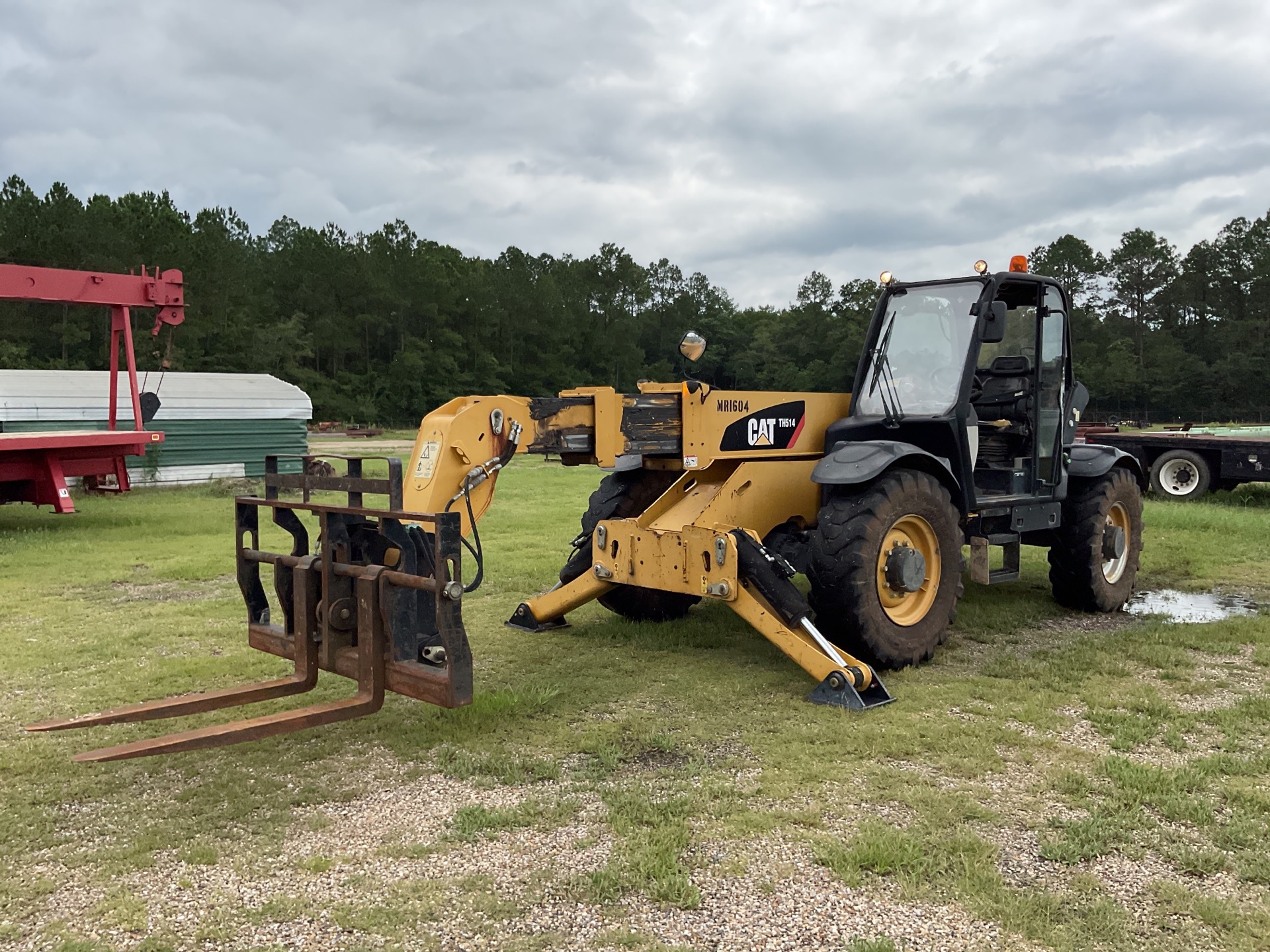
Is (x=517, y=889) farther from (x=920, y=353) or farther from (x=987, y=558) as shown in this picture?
(x=920, y=353)

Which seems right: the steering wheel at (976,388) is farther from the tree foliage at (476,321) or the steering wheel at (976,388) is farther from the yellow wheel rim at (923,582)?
the tree foliage at (476,321)

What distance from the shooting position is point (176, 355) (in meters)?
52.1

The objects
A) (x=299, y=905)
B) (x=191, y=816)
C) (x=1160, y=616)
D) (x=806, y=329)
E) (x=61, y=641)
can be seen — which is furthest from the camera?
(x=806, y=329)

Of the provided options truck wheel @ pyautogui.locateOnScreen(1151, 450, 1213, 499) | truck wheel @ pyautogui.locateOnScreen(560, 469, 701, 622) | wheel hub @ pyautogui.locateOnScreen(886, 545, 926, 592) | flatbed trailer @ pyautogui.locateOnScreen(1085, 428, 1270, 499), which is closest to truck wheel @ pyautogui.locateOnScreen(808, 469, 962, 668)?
wheel hub @ pyautogui.locateOnScreen(886, 545, 926, 592)

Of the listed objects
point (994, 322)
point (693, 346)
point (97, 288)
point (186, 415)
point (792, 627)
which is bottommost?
point (792, 627)

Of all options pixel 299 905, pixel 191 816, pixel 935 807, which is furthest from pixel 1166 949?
pixel 191 816

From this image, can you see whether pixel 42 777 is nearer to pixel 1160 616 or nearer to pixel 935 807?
pixel 935 807

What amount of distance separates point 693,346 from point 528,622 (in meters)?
2.73

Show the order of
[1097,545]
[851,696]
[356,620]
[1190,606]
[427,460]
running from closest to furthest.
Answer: [356,620] → [427,460] → [851,696] → [1097,545] → [1190,606]

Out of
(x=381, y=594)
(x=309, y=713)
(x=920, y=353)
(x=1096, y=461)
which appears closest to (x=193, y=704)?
(x=309, y=713)

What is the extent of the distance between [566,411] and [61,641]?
4.25 metres

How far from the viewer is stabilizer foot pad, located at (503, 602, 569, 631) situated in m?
7.30

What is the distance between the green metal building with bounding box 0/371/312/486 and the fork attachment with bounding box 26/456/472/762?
15.3 meters

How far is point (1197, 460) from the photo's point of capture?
53.6ft
